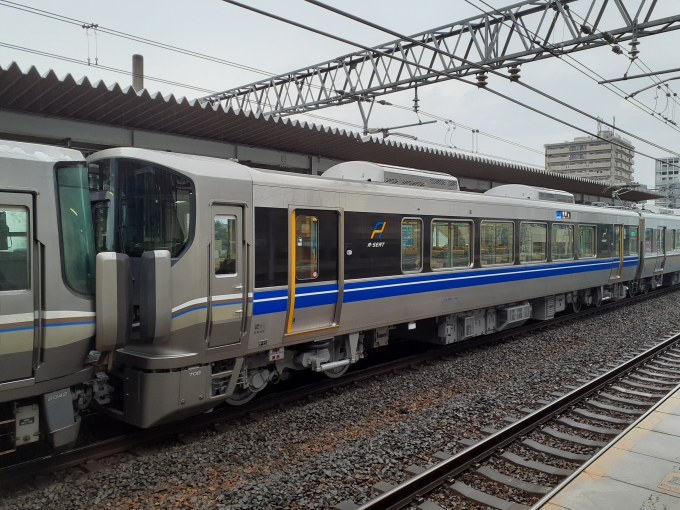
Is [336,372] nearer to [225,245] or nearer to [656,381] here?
[225,245]

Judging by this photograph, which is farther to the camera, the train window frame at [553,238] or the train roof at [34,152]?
the train window frame at [553,238]

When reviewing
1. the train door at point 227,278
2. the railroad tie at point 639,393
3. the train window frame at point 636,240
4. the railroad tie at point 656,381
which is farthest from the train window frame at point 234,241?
the train window frame at point 636,240

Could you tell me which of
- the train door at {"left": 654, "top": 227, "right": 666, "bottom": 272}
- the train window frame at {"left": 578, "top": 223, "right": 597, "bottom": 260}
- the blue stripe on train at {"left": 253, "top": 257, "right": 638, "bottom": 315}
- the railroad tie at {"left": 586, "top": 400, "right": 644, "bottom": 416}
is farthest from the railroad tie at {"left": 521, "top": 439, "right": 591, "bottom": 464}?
the train door at {"left": 654, "top": 227, "right": 666, "bottom": 272}

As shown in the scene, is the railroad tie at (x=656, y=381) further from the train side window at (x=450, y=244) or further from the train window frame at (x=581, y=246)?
the train window frame at (x=581, y=246)

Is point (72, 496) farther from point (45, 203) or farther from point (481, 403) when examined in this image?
point (481, 403)

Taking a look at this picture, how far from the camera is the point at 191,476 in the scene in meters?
Result: 5.23

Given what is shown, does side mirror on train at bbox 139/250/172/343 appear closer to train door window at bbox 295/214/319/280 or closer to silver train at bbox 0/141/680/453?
silver train at bbox 0/141/680/453

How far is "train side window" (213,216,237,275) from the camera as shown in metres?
6.11

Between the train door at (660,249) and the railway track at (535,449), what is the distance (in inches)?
511

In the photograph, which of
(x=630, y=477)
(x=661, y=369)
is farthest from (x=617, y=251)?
(x=630, y=477)

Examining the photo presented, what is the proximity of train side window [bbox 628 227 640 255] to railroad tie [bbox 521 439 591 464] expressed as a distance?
1386cm

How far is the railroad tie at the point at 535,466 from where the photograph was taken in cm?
540

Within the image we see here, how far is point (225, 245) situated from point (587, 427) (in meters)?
5.09

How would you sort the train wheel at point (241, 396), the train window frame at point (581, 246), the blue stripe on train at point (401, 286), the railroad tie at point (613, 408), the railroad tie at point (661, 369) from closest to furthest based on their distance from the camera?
the blue stripe on train at point (401, 286) < the train wheel at point (241, 396) < the railroad tie at point (613, 408) < the railroad tie at point (661, 369) < the train window frame at point (581, 246)
